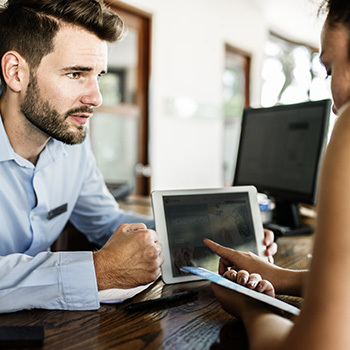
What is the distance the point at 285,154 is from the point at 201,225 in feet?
2.65

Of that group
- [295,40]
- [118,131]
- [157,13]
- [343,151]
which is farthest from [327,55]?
[295,40]

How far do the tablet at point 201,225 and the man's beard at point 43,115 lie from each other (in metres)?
0.44

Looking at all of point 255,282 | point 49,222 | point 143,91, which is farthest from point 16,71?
point 143,91

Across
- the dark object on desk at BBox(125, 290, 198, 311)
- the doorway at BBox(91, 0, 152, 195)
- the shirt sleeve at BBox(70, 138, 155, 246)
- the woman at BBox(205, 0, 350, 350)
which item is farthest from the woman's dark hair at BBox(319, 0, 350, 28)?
the doorway at BBox(91, 0, 152, 195)

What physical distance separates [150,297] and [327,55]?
620 millimetres

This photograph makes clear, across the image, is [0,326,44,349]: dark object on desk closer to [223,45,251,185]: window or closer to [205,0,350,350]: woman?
[205,0,350,350]: woman

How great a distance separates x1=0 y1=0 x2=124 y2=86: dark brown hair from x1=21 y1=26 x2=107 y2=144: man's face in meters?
0.02

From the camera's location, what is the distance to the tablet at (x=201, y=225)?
3.25 ft

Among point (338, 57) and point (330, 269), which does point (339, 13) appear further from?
point (330, 269)

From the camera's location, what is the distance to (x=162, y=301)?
34.3 inches

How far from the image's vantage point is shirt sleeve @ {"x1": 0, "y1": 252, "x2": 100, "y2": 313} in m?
0.84

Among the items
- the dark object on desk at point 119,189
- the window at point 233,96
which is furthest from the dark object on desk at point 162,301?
the window at point 233,96

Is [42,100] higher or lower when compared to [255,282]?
higher

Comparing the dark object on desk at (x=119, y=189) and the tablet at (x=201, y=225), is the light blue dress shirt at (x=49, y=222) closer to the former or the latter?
the tablet at (x=201, y=225)
